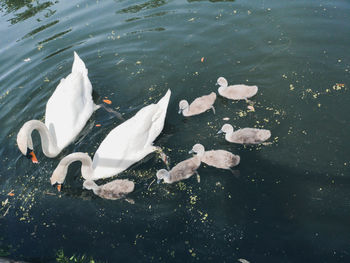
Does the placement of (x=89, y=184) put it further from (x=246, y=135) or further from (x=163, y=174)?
(x=246, y=135)

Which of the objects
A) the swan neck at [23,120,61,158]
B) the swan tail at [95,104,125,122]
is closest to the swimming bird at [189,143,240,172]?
the swan tail at [95,104,125,122]

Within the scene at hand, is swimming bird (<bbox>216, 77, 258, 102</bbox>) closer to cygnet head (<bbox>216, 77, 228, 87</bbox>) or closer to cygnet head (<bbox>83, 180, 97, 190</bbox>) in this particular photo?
cygnet head (<bbox>216, 77, 228, 87</bbox>)

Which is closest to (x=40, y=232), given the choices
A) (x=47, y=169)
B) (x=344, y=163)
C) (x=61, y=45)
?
(x=47, y=169)

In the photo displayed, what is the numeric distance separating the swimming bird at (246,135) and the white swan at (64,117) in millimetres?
3446

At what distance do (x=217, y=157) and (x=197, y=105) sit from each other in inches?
64.7

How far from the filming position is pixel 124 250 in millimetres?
5406

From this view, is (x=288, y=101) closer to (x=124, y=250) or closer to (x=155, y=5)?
(x=124, y=250)

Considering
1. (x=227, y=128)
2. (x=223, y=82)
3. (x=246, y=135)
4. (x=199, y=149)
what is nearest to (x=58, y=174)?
(x=199, y=149)

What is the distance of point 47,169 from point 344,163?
6.15 metres

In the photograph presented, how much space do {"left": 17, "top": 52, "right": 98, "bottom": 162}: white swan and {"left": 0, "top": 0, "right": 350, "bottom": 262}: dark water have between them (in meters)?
0.38

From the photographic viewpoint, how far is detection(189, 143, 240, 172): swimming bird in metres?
6.14

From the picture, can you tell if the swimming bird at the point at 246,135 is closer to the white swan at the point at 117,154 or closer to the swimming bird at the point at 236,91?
the swimming bird at the point at 236,91

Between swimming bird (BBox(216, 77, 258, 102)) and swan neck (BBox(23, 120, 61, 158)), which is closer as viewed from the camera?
swan neck (BBox(23, 120, 61, 158))

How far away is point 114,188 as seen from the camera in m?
6.04
